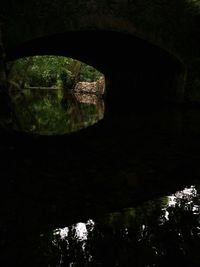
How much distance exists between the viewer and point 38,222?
2.42 metres

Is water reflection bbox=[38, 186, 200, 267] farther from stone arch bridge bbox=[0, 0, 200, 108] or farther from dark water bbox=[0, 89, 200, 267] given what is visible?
stone arch bridge bbox=[0, 0, 200, 108]

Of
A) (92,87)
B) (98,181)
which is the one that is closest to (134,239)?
(98,181)

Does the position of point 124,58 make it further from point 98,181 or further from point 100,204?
point 100,204

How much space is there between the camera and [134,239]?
218 cm

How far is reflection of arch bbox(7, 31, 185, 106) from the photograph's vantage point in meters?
11.1

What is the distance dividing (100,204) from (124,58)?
11536mm

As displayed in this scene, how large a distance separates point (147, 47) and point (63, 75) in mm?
18120

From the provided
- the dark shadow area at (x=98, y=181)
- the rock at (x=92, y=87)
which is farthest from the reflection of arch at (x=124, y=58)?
the rock at (x=92, y=87)

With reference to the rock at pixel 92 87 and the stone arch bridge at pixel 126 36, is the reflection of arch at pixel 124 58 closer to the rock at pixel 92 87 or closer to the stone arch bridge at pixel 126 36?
the stone arch bridge at pixel 126 36

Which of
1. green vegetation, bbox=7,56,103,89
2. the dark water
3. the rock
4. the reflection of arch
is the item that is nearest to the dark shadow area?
the dark water

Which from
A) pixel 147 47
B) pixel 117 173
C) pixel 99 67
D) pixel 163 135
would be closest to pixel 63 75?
pixel 99 67

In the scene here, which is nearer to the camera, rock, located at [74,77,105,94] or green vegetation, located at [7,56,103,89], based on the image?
rock, located at [74,77,105,94]

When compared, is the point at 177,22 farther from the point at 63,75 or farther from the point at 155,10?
the point at 63,75

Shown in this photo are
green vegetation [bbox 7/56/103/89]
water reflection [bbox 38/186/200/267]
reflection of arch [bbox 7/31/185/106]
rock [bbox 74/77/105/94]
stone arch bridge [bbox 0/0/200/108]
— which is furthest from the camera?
green vegetation [bbox 7/56/103/89]
